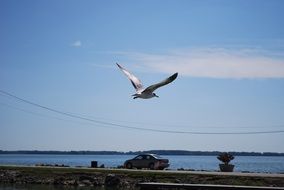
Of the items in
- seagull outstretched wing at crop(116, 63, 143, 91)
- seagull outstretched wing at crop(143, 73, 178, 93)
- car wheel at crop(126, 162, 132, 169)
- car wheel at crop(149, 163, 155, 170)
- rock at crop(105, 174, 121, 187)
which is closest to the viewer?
seagull outstretched wing at crop(143, 73, 178, 93)

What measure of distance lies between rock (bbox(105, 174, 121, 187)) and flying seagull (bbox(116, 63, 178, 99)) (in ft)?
71.1

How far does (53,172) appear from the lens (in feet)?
151

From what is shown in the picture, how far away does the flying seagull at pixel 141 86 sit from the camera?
17675mm

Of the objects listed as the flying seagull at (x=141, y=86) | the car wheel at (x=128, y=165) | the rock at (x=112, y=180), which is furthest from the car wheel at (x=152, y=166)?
the flying seagull at (x=141, y=86)

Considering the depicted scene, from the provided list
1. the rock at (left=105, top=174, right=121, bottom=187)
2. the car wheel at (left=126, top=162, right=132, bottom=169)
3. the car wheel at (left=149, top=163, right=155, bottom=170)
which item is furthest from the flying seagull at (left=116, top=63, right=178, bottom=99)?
the car wheel at (left=126, top=162, right=132, bottom=169)

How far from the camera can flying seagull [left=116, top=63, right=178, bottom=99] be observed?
1767 cm

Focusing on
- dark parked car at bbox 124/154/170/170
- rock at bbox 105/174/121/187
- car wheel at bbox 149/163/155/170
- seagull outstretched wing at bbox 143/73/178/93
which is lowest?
rock at bbox 105/174/121/187

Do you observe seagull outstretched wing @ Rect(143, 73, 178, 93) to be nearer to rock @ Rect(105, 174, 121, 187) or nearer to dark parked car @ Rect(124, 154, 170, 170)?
rock @ Rect(105, 174, 121, 187)

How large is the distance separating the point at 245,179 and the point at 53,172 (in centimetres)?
1635

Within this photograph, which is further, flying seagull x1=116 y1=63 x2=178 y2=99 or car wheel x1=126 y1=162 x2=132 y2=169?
car wheel x1=126 y1=162 x2=132 y2=169

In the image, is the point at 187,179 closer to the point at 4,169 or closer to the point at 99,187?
the point at 99,187

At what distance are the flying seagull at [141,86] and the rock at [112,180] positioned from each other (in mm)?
21676

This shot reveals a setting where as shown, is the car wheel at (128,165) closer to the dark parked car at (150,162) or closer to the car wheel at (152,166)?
the dark parked car at (150,162)

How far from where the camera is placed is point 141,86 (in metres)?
20.1
